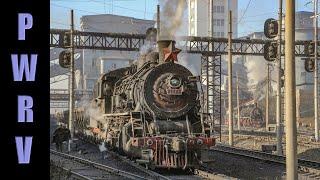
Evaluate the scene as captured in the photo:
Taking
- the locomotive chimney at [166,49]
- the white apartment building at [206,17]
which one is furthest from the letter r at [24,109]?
the white apartment building at [206,17]

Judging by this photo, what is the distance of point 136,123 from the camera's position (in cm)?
1602

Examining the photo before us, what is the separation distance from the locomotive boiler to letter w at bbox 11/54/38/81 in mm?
9164

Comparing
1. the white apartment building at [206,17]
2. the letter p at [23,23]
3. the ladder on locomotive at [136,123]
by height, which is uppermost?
the white apartment building at [206,17]

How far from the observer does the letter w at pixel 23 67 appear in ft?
19.7

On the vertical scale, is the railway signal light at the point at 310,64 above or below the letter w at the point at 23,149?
above

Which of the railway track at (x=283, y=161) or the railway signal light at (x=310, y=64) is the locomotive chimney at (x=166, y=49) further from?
the railway signal light at (x=310, y=64)

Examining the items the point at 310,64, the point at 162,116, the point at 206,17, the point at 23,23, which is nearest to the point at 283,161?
the point at 162,116

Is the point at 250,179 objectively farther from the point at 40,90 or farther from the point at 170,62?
the point at 40,90

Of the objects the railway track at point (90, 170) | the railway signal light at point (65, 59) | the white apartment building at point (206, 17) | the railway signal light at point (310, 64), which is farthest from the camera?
the white apartment building at point (206, 17)

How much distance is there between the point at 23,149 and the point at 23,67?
3.27 feet

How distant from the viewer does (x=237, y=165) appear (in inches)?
690

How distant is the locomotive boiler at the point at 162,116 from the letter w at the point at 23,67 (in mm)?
9164

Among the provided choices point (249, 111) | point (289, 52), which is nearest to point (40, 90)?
point (289, 52)

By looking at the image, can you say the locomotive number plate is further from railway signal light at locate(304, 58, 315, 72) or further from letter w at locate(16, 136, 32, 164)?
railway signal light at locate(304, 58, 315, 72)
